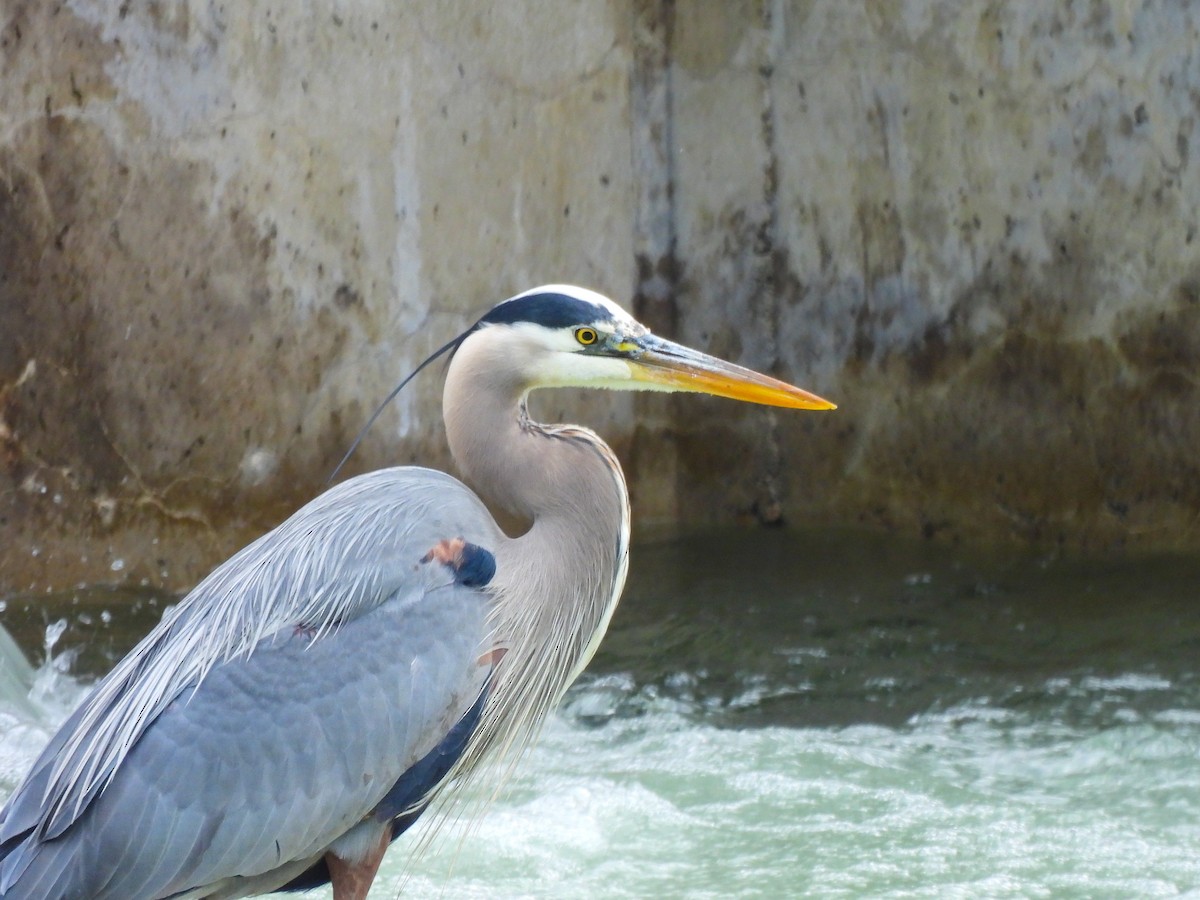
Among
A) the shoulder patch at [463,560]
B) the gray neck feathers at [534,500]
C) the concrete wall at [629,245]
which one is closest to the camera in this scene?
the shoulder patch at [463,560]

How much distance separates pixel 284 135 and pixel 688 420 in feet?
6.41

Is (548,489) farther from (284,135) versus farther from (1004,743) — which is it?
(284,135)

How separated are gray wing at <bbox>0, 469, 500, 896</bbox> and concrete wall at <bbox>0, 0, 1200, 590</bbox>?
7.83 feet

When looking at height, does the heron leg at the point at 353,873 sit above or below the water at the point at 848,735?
above

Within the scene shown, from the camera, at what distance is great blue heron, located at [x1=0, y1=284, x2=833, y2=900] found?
2770 mm

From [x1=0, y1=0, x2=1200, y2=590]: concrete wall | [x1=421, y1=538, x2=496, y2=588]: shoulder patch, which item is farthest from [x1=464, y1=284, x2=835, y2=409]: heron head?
[x1=0, y1=0, x2=1200, y2=590]: concrete wall

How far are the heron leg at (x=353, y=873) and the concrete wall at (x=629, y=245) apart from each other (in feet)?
8.23

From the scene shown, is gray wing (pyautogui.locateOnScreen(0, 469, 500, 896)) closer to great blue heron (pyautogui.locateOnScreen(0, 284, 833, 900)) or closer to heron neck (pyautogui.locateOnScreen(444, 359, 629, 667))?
great blue heron (pyautogui.locateOnScreen(0, 284, 833, 900))

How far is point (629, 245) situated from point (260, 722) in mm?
3781

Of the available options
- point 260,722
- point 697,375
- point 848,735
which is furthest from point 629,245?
point 260,722

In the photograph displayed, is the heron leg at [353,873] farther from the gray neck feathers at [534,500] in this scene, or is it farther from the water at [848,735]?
the water at [848,735]

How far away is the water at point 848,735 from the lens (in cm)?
373

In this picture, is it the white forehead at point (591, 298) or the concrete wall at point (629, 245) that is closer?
the white forehead at point (591, 298)

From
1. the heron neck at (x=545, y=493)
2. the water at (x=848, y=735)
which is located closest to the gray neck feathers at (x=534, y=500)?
the heron neck at (x=545, y=493)
